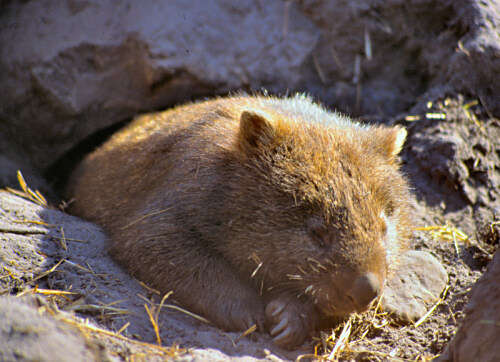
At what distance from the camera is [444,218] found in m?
4.99

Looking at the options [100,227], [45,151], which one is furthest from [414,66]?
[45,151]

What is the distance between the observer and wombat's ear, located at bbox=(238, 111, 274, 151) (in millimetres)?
3400

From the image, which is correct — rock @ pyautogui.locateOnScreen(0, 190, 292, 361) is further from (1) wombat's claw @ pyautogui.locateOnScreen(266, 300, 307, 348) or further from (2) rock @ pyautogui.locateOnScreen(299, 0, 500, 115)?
(2) rock @ pyautogui.locateOnScreen(299, 0, 500, 115)

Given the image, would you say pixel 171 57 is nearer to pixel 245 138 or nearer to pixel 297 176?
pixel 245 138

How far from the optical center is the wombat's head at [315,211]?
9.98 feet

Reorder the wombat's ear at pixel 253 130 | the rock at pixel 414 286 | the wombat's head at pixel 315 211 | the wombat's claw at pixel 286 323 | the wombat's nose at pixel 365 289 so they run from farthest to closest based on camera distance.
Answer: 1. the rock at pixel 414 286
2. the wombat's ear at pixel 253 130
3. the wombat's claw at pixel 286 323
4. the wombat's head at pixel 315 211
5. the wombat's nose at pixel 365 289

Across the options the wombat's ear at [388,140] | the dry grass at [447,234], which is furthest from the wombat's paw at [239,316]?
the dry grass at [447,234]

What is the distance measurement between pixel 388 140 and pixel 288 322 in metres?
1.66

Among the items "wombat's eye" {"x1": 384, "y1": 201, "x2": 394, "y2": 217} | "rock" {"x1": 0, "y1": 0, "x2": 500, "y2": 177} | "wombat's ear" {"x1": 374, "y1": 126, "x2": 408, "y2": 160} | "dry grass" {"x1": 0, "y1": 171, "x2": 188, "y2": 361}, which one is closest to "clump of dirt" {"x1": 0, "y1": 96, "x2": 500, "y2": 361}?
"dry grass" {"x1": 0, "y1": 171, "x2": 188, "y2": 361}

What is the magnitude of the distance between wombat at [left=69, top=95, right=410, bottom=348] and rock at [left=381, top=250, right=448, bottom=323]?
0.32 metres

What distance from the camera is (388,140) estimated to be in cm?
378

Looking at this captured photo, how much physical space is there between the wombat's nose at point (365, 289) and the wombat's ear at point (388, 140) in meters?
1.18

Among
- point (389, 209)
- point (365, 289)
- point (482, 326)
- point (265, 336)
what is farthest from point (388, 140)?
point (265, 336)

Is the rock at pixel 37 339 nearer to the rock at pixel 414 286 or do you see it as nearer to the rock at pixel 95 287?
the rock at pixel 95 287
